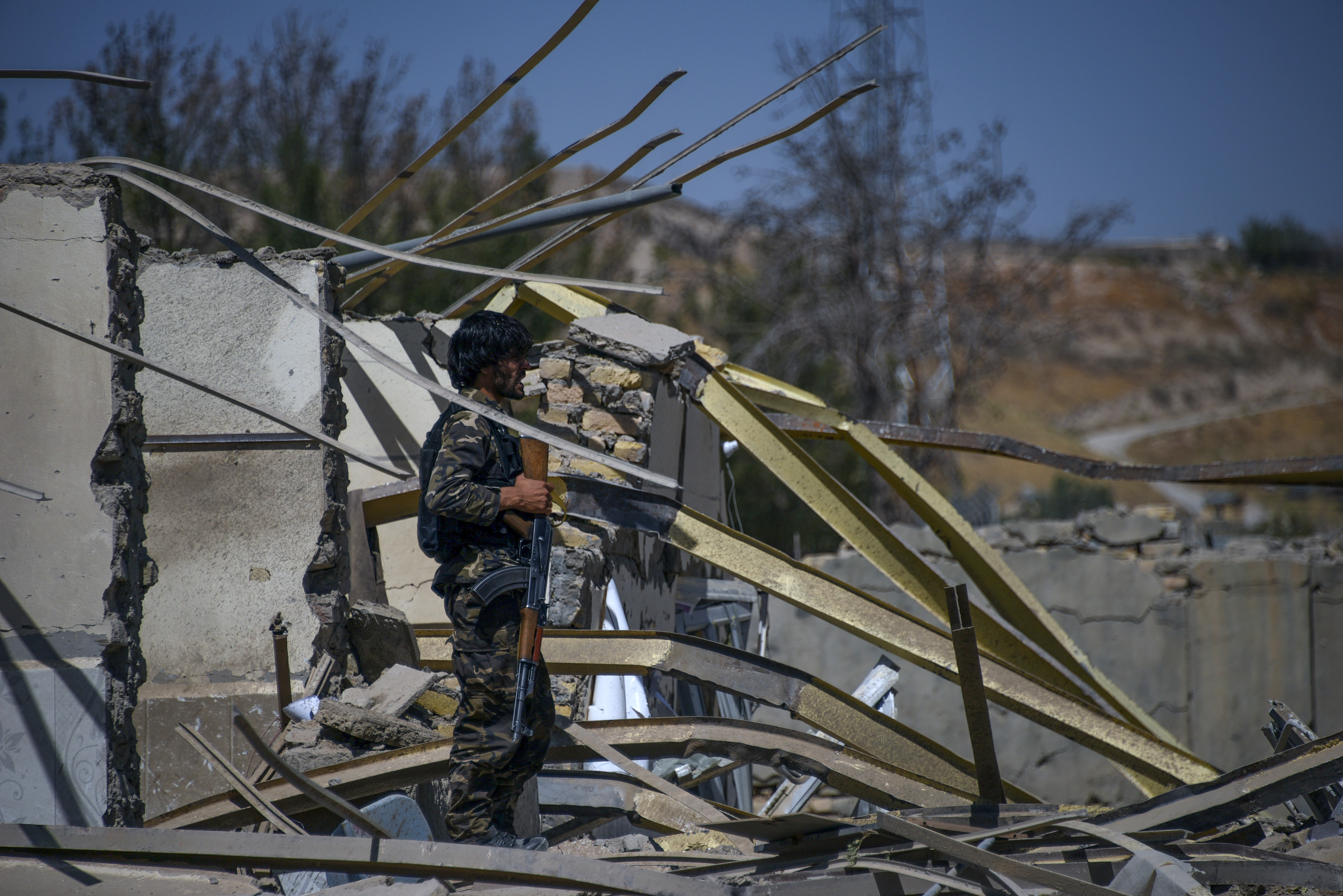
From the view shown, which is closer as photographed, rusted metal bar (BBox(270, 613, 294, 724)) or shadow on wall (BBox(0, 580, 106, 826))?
shadow on wall (BBox(0, 580, 106, 826))

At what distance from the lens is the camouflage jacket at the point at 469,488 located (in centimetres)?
273

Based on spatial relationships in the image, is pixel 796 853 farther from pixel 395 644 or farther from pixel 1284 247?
pixel 1284 247

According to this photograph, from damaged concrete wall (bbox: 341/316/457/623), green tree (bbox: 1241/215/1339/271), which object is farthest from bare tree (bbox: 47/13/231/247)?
green tree (bbox: 1241/215/1339/271)

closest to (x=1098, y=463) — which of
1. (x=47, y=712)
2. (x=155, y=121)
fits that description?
(x=47, y=712)

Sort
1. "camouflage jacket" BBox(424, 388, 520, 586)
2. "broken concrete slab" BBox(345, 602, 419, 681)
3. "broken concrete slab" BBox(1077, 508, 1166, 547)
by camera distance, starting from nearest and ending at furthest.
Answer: "camouflage jacket" BBox(424, 388, 520, 586), "broken concrete slab" BBox(345, 602, 419, 681), "broken concrete slab" BBox(1077, 508, 1166, 547)

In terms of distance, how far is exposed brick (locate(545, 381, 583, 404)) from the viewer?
15.1 ft

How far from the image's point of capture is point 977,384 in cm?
1645

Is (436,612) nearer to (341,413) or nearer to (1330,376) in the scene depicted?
(341,413)

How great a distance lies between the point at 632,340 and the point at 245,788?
2649mm

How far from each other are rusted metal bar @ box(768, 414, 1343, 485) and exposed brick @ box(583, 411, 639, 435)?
2.60 ft

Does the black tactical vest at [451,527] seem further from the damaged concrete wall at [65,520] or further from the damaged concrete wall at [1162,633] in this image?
the damaged concrete wall at [1162,633]

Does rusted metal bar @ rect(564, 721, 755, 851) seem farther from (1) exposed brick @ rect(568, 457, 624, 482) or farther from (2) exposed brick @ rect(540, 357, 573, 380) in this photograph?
(2) exposed brick @ rect(540, 357, 573, 380)

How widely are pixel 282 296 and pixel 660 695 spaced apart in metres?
2.64

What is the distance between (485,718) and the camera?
110 inches
